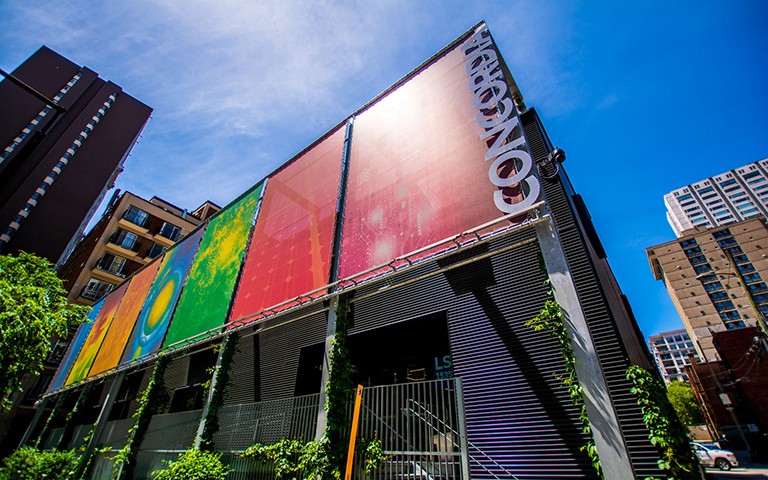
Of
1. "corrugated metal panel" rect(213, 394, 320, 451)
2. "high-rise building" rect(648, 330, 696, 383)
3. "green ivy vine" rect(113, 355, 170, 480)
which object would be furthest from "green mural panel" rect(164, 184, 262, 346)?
"high-rise building" rect(648, 330, 696, 383)

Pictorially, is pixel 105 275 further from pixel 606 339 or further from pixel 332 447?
pixel 606 339

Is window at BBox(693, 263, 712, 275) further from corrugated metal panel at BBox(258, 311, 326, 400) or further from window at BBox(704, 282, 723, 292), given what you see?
corrugated metal panel at BBox(258, 311, 326, 400)

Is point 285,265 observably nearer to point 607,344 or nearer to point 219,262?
point 219,262

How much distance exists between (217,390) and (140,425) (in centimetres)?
465

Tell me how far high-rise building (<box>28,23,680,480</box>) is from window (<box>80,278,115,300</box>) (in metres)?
20.0

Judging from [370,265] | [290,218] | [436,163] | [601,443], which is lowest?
[601,443]

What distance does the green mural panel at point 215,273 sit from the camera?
1391 cm

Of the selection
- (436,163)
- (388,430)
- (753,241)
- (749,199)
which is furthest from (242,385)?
(749,199)

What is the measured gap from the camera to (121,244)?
34156 millimetres

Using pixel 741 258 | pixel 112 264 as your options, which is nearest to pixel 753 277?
pixel 741 258

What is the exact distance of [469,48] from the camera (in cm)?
1130

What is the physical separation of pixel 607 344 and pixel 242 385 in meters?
12.0

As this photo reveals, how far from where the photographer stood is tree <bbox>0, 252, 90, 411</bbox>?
35.0 ft

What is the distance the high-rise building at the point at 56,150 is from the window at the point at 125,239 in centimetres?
480
